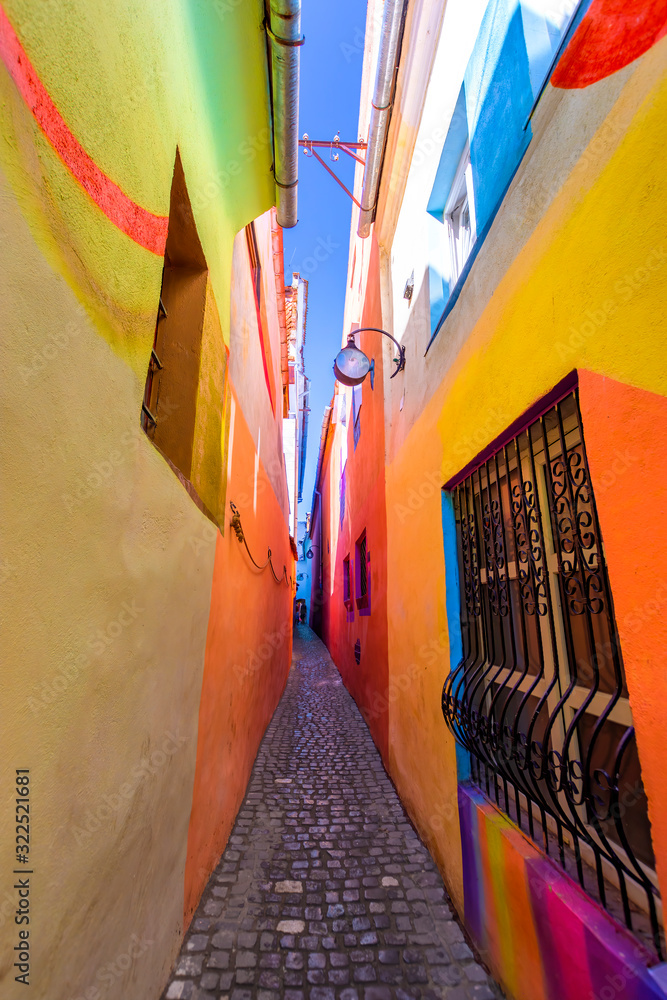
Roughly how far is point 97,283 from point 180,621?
64.0 inches

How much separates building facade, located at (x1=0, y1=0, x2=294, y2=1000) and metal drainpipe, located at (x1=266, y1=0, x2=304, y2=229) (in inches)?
5.9

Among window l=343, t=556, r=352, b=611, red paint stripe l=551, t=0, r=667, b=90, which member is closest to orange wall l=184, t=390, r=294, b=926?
red paint stripe l=551, t=0, r=667, b=90

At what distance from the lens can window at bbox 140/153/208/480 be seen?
265cm

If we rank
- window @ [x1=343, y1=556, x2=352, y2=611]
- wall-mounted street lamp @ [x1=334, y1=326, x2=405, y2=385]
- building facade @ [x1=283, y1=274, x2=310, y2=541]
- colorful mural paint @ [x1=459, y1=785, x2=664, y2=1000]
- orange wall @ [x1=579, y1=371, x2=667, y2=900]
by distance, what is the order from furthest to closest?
1. building facade @ [x1=283, y1=274, x2=310, y2=541]
2. window @ [x1=343, y1=556, x2=352, y2=611]
3. wall-mounted street lamp @ [x1=334, y1=326, x2=405, y2=385]
4. colorful mural paint @ [x1=459, y1=785, x2=664, y2=1000]
5. orange wall @ [x1=579, y1=371, x2=667, y2=900]

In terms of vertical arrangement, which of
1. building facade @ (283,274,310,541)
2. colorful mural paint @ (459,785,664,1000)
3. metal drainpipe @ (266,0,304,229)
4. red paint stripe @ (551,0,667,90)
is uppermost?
building facade @ (283,274,310,541)

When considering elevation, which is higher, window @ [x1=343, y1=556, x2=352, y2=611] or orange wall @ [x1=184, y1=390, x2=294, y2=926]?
window @ [x1=343, y1=556, x2=352, y2=611]

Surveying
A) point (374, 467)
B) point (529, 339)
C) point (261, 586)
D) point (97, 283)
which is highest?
point (374, 467)

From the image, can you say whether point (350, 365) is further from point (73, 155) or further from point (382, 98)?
point (73, 155)

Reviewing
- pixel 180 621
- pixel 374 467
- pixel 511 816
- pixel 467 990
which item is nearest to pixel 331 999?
pixel 467 990

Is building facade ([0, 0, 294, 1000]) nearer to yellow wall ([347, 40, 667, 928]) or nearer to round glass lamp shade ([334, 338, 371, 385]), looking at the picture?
yellow wall ([347, 40, 667, 928])

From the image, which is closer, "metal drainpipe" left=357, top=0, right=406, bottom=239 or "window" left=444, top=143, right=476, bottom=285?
"window" left=444, top=143, right=476, bottom=285

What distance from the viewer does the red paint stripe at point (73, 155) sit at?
3.55 ft

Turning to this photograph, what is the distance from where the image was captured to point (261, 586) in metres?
5.92

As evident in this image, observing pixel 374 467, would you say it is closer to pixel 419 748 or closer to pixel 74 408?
pixel 419 748
